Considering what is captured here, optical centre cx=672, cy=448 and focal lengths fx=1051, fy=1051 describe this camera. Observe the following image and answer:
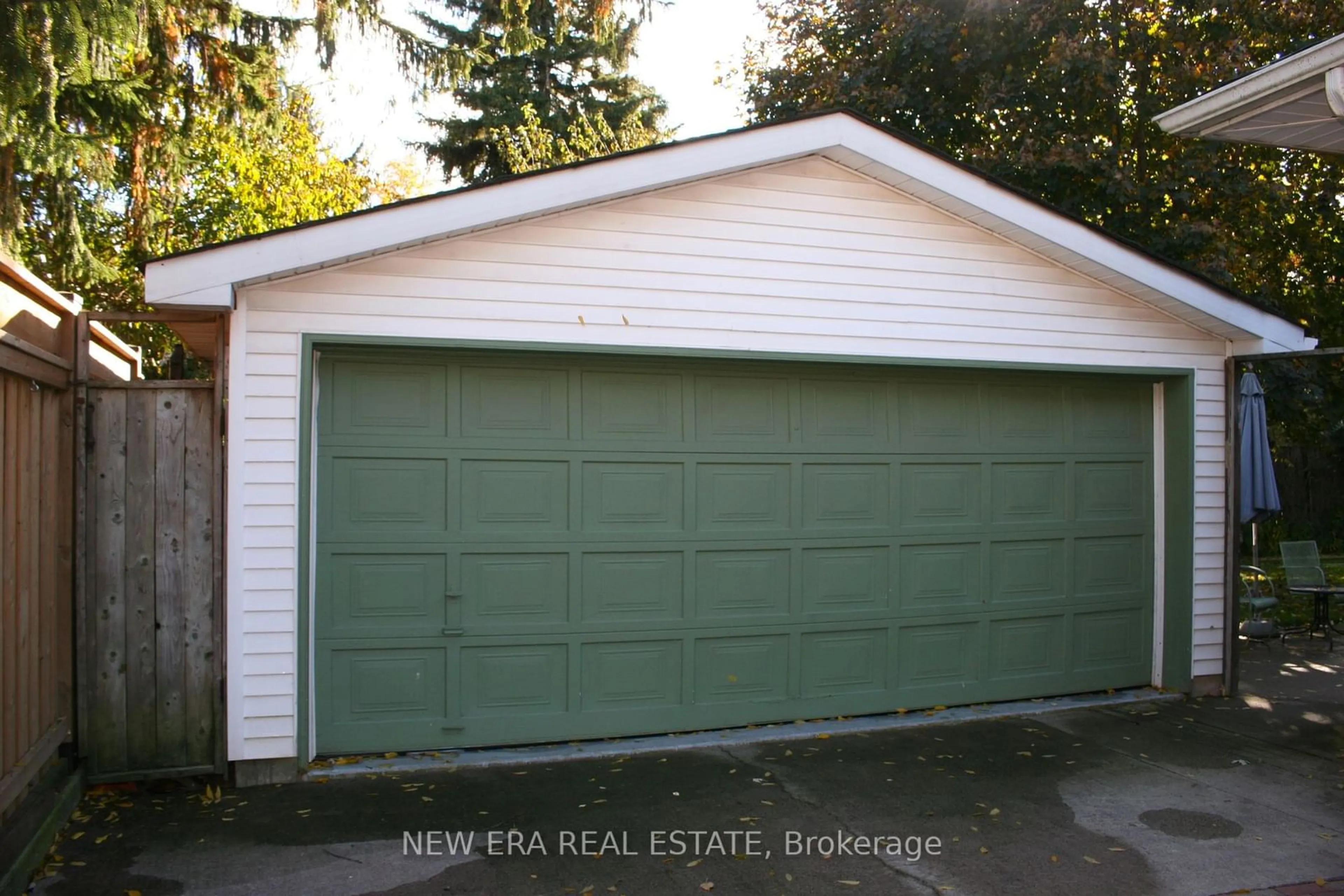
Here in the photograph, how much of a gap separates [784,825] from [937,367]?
3224 mm

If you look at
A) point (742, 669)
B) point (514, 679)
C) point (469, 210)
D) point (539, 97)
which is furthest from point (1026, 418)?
point (539, 97)

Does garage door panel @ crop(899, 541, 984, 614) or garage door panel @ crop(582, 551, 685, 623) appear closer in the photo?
garage door panel @ crop(582, 551, 685, 623)

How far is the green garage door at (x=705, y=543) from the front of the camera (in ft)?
19.4

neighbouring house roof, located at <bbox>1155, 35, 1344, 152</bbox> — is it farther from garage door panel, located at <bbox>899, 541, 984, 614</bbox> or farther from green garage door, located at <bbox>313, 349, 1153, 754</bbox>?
garage door panel, located at <bbox>899, 541, 984, 614</bbox>

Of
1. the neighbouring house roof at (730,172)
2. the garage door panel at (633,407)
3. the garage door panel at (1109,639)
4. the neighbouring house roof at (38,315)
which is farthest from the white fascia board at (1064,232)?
the neighbouring house roof at (38,315)

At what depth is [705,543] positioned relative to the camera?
6.49 m

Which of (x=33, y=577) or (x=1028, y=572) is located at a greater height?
(x=33, y=577)

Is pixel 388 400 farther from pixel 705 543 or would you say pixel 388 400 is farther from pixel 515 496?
pixel 705 543

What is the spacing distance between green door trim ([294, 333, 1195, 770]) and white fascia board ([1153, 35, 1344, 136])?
2040 millimetres

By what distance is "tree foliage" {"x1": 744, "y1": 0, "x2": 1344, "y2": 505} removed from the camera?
452 inches

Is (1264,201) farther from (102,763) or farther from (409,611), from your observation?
(102,763)

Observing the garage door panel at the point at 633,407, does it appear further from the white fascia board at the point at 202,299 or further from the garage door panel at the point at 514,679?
the white fascia board at the point at 202,299

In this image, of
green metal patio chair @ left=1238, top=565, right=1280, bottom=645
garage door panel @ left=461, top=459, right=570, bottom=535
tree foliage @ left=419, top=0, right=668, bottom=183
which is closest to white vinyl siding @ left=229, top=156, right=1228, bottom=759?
Answer: garage door panel @ left=461, top=459, right=570, bottom=535

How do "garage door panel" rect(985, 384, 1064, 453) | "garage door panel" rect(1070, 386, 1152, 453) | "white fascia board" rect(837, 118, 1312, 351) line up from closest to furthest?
"white fascia board" rect(837, 118, 1312, 351) < "garage door panel" rect(985, 384, 1064, 453) < "garage door panel" rect(1070, 386, 1152, 453)
